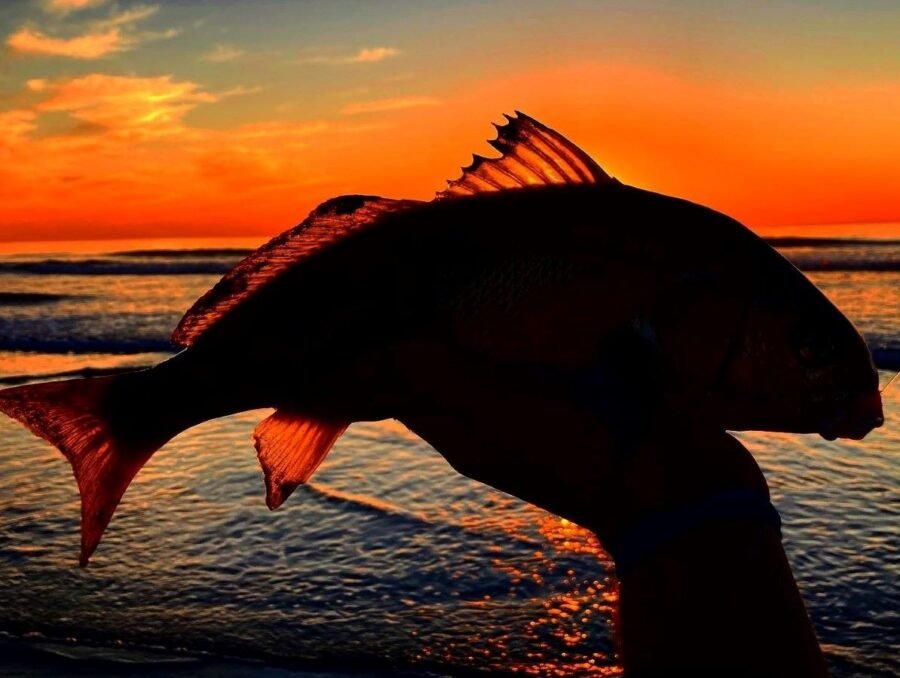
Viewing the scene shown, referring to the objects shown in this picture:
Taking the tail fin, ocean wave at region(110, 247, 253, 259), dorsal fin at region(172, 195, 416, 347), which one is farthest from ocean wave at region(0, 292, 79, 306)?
dorsal fin at region(172, 195, 416, 347)

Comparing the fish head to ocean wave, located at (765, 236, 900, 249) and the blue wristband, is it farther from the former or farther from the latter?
ocean wave, located at (765, 236, 900, 249)

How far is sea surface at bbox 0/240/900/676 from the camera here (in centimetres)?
396

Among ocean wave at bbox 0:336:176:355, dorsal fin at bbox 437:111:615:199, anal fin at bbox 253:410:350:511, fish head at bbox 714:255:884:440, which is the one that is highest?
dorsal fin at bbox 437:111:615:199

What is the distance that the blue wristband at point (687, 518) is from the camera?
1726mm

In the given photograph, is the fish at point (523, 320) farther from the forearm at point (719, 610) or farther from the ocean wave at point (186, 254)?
the ocean wave at point (186, 254)

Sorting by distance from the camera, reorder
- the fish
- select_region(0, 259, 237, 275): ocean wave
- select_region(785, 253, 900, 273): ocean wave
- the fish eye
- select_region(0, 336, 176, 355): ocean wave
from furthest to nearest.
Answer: select_region(0, 259, 237, 275): ocean wave, select_region(785, 253, 900, 273): ocean wave, select_region(0, 336, 176, 355): ocean wave, the fish eye, the fish

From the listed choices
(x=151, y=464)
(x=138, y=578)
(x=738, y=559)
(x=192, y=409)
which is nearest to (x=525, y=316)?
(x=738, y=559)

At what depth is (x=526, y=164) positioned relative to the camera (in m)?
2.20

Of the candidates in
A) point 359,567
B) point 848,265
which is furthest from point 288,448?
point 848,265

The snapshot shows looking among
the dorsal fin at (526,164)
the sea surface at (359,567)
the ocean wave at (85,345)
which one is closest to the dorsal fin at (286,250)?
the dorsal fin at (526,164)

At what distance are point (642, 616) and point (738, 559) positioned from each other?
0.65 feet

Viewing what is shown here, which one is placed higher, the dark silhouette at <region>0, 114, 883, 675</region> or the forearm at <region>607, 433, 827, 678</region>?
the dark silhouette at <region>0, 114, 883, 675</region>

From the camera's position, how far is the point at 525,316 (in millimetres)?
1927

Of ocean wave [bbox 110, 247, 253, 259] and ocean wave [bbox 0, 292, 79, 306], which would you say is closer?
ocean wave [bbox 0, 292, 79, 306]
